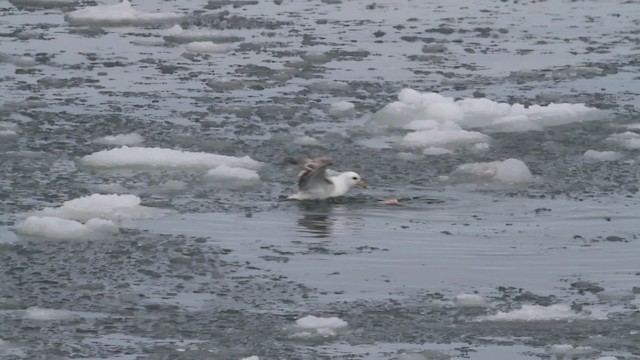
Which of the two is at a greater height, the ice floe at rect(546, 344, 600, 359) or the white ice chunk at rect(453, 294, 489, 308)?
the white ice chunk at rect(453, 294, 489, 308)

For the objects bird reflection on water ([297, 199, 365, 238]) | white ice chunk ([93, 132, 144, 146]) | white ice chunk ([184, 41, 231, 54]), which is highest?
white ice chunk ([184, 41, 231, 54])

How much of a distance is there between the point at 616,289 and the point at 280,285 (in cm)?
221

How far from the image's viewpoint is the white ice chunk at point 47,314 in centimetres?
1073

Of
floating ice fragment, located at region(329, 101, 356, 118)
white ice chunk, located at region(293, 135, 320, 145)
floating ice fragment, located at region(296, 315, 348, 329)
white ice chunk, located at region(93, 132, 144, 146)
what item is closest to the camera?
floating ice fragment, located at region(296, 315, 348, 329)

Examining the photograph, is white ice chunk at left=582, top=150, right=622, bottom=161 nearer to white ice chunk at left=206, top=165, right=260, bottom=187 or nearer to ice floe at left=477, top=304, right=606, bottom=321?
white ice chunk at left=206, top=165, right=260, bottom=187

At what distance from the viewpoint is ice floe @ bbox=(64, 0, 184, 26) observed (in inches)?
922

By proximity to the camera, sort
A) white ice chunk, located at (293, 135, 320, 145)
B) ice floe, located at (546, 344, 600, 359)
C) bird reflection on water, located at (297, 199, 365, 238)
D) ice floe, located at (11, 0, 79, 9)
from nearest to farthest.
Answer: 1. ice floe, located at (546, 344, 600, 359)
2. bird reflection on water, located at (297, 199, 365, 238)
3. white ice chunk, located at (293, 135, 320, 145)
4. ice floe, located at (11, 0, 79, 9)

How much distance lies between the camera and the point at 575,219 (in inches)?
537

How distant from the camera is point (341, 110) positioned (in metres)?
17.8

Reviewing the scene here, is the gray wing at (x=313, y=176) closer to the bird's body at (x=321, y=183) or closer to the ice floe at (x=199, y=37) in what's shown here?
the bird's body at (x=321, y=183)

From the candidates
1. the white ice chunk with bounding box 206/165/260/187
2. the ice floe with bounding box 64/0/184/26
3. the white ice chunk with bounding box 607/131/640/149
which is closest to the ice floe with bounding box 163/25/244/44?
the ice floe with bounding box 64/0/184/26

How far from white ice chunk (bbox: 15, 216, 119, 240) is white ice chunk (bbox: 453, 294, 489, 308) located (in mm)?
2877

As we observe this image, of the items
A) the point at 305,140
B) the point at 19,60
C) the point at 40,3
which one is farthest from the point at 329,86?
the point at 40,3

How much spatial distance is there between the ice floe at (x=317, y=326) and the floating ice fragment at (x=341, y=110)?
7.17m
